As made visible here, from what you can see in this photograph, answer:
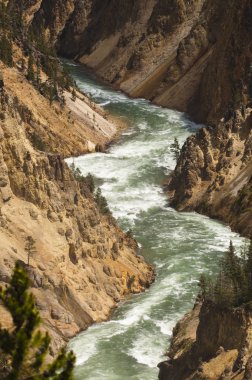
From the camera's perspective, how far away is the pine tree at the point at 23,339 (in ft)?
53.9

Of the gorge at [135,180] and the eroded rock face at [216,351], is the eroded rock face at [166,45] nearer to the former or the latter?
the gorge at [135,180]

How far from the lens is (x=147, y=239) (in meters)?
52.3

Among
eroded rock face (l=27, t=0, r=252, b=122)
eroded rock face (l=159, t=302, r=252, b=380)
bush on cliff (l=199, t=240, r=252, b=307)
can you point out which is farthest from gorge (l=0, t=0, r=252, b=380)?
bush on cliff (l=199, t=240, r=252, b=307)

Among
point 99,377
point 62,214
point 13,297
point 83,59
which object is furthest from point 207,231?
point 83,59

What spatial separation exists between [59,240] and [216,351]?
12.8 m

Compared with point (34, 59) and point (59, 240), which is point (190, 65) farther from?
point (59, 240)

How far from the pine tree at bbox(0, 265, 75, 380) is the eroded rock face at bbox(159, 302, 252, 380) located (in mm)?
10829

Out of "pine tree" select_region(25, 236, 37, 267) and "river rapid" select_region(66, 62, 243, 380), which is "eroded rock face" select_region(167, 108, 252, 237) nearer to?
"river rapid" select_region(66, 62, 243, 380)

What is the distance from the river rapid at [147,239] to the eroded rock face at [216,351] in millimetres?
2002

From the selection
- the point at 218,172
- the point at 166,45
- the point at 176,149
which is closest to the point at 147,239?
the point at 218,172

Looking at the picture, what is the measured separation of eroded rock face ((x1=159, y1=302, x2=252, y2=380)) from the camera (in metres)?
28.9

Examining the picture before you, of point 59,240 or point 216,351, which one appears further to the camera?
point 59,240

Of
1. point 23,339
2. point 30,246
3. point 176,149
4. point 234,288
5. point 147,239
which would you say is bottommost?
point 147,239

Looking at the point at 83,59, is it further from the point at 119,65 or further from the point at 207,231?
the point at 207,231
